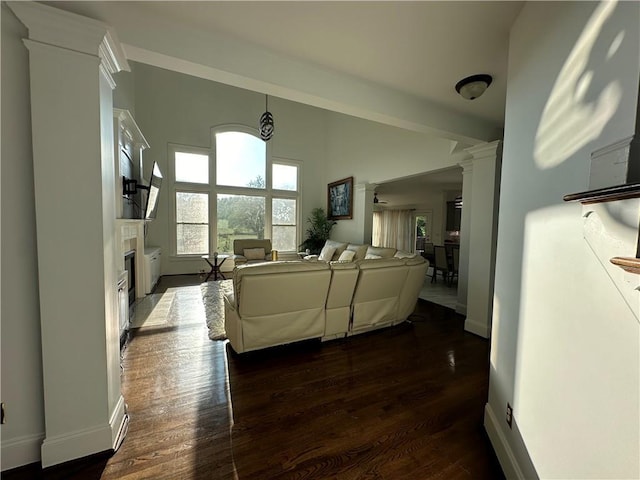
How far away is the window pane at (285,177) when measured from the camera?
7703 mm

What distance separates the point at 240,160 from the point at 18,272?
21.1 feet

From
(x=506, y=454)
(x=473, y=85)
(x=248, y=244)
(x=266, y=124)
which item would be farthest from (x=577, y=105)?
(x=248, y=244)

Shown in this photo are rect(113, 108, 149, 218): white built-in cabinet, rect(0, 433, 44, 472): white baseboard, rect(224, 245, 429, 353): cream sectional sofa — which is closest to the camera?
rect(0, 433, 44, 472): white baseboard

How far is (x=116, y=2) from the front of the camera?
1481 mm

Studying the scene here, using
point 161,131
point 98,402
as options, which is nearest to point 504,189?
point 98,402

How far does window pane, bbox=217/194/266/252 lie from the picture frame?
191 cm

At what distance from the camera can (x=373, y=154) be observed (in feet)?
19.0

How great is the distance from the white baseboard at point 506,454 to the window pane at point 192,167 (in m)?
7.08

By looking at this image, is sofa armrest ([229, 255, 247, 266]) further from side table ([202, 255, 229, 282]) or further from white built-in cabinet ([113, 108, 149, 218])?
white built-in cabinet ([113, 108, 149, 218])

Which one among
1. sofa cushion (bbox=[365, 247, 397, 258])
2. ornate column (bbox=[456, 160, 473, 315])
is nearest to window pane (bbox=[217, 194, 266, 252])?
sofa cushion (bbox=[365, 247, 397, 258])

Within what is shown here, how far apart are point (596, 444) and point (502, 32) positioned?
2.16 metres

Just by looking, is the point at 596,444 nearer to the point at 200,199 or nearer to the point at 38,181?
the point at 38,181

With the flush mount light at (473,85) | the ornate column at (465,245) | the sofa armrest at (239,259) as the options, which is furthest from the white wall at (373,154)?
the sofa armrest at (239,259)

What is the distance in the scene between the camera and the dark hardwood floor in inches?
56.2
